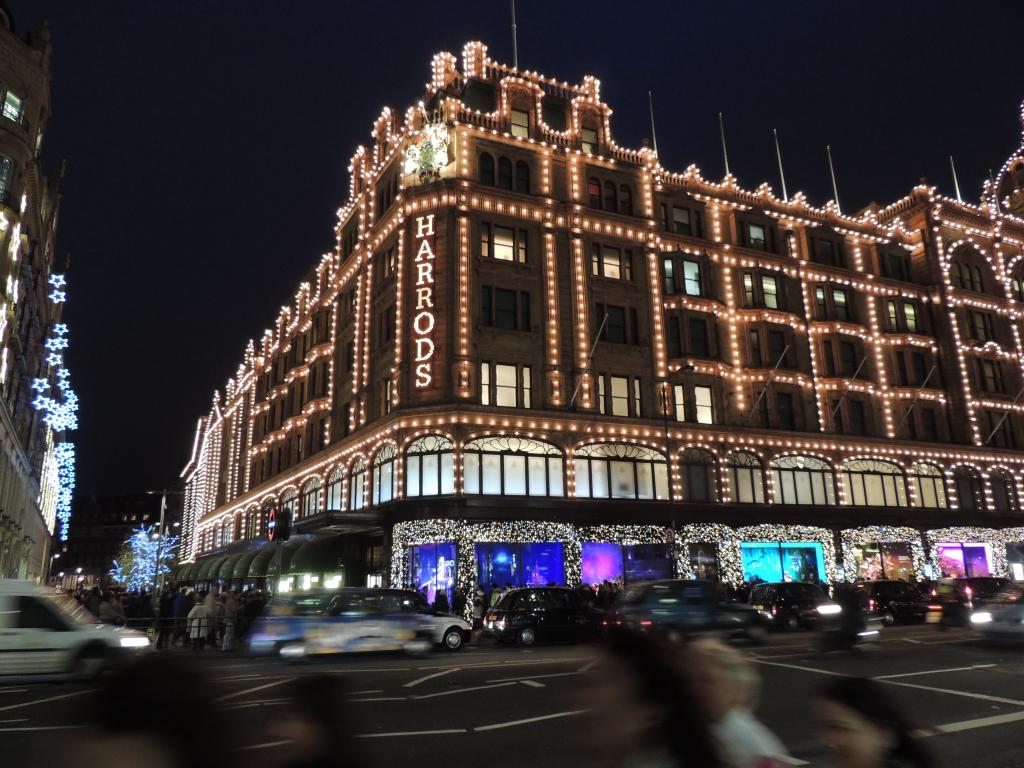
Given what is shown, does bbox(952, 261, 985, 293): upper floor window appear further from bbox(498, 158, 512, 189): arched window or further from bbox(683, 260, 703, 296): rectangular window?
bbox(498, 158, 512, 189): arched window

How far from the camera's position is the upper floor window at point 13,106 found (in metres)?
37.5

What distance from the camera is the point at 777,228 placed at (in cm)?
4762

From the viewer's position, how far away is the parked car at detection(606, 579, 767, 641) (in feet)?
69.1

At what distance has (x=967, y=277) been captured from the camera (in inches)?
2067

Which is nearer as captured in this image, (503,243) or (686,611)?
(686,611)

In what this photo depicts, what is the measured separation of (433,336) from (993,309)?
4047 cm

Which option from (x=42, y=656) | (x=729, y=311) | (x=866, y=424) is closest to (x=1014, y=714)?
(x=42, y=656)

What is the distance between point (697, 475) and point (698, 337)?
811 centimetres

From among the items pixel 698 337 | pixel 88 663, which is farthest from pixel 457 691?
pixel 698 337

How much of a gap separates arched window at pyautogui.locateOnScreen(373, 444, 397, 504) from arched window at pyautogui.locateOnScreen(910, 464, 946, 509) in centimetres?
3123

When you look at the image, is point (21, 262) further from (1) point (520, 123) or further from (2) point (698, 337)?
(2) point (698, 337)

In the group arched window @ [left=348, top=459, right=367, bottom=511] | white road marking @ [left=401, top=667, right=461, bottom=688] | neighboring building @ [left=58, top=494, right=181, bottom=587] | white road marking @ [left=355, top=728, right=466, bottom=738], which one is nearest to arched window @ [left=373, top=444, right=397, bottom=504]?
arched window @ [left=348, top=459, right=367, bottom=511]

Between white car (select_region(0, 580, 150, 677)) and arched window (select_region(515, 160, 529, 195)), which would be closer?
white car (select_region(0, 580, 150, 677))

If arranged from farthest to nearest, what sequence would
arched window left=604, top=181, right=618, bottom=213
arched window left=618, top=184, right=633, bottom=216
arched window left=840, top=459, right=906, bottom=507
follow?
1. arched window left=840, top=459, right=906, bottom=507
2. arched window left=618, top=184, right=633, bottom=216
3. arched window left=604, top=181, right=618, bottom=213
